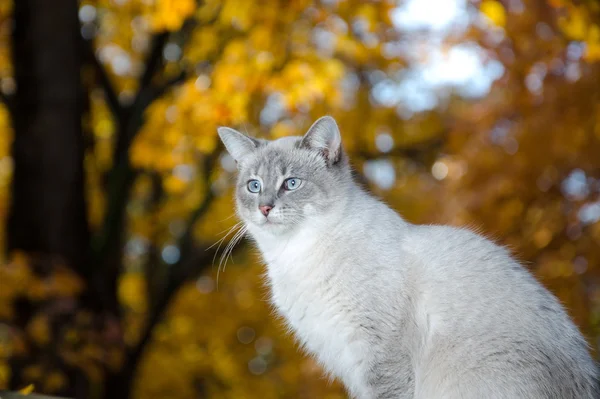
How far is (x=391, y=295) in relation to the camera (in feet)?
10.6

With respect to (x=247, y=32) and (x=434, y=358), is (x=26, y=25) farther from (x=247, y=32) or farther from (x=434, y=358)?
(x=434, y=358)

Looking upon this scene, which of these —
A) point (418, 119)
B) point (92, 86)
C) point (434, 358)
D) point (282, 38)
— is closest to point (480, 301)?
point (434, 358)

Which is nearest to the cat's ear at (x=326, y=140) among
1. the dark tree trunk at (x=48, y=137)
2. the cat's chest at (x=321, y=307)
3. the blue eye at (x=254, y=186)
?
the blue eye at (x=254, y=186)

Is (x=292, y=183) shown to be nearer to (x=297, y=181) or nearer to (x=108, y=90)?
(x=297, y=181)

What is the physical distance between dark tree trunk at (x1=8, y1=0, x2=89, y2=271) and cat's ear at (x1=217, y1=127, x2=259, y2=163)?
4.20 meters

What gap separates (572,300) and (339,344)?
5086 millimetres

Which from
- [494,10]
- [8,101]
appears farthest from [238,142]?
[8,101]

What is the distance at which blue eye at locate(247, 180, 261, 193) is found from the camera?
3863mm

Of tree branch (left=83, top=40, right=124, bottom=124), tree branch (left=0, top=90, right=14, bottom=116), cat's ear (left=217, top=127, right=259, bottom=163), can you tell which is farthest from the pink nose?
tree branch (left=83, top=40, right=124, bottom=124)

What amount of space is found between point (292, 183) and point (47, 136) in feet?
15.9

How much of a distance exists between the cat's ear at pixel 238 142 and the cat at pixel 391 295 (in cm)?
13

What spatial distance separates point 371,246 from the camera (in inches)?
135

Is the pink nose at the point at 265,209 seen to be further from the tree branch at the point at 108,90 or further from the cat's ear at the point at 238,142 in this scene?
the tree branch at the point at 108,90

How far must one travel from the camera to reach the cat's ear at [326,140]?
3.71 metres
